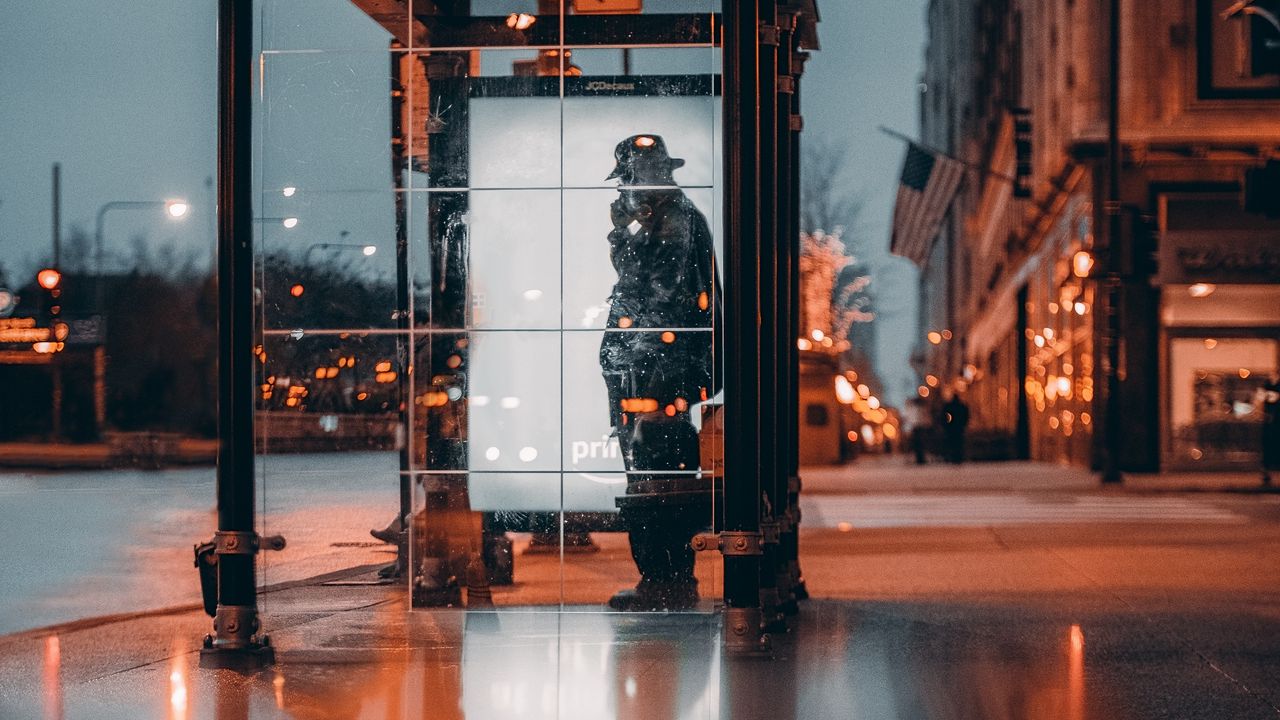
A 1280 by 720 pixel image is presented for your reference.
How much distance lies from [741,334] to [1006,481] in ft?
64.3

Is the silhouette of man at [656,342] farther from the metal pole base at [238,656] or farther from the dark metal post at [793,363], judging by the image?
the metal pole base at [238,656]

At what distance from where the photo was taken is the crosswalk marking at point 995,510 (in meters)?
18.3

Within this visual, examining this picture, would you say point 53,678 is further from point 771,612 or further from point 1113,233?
point 1113,233

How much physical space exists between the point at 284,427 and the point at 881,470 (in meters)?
24.1

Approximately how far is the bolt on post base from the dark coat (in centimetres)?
220

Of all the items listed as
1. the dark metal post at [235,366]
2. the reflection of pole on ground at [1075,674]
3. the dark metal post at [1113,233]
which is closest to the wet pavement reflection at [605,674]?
the reflection of pole on ground at [1075,674]

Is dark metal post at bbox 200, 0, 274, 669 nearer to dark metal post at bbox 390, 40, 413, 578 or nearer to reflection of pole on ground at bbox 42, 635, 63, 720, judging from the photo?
reflection of pole on ground at bbox 42, 635, 63, 720

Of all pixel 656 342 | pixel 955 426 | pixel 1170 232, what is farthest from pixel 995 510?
pixel 955 426

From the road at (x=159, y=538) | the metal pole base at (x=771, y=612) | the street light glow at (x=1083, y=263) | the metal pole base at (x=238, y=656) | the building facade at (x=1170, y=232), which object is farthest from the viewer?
the street light glow at (x=1083, y=263)

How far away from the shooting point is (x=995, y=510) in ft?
66.0

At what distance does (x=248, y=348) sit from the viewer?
7.89 meters

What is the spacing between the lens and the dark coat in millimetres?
8602

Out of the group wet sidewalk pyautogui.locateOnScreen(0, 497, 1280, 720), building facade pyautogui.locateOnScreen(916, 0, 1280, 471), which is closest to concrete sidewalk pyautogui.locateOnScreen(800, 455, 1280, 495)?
building facade pyautogui.locateOnScreen(916, 0, 1280, 471)

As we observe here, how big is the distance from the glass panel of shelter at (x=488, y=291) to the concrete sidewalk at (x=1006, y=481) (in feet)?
51.3
